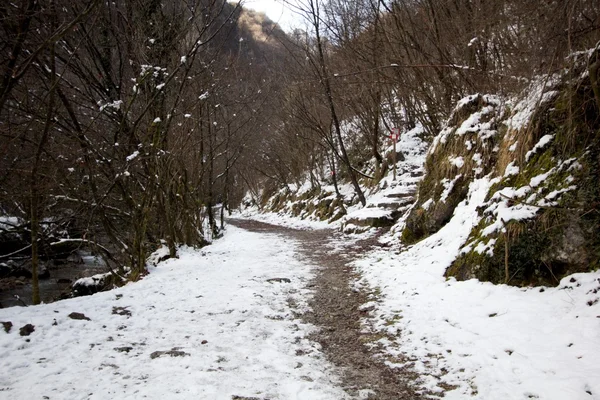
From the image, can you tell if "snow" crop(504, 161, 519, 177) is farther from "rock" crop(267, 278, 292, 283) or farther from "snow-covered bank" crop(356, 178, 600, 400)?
"rock" crop(267, 278, 292, 283)

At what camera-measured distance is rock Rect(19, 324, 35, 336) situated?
3729 millimetres

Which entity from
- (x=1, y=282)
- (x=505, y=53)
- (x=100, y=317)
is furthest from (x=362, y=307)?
(x=1, y=282)

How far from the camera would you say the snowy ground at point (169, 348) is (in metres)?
2.89

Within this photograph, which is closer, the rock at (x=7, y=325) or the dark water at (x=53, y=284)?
the rock at (x=7, y=325)

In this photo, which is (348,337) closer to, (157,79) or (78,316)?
(78,316)

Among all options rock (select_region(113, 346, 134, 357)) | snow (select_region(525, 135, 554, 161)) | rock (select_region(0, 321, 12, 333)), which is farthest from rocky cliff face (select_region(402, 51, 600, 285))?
rock (select_region(0, 321, 12, 333))

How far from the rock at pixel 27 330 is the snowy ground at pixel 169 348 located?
0.06m

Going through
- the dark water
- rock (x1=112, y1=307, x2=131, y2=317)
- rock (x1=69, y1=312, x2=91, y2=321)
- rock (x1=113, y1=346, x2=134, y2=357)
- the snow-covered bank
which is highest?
rock (x1=69, y1=312, x2=91, y2=321)

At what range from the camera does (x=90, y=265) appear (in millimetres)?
A: 13992

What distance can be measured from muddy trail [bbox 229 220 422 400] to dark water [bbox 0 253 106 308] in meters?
6.92

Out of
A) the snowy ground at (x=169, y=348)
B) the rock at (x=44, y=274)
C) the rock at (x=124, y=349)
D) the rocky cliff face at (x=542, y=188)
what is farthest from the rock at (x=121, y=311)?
the rock at (x=44, y=274)

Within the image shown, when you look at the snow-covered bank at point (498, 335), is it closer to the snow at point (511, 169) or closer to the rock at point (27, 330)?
the snow at point (511, 169)

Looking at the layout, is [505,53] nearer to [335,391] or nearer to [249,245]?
[335,391]

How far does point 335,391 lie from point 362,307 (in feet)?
7.06
